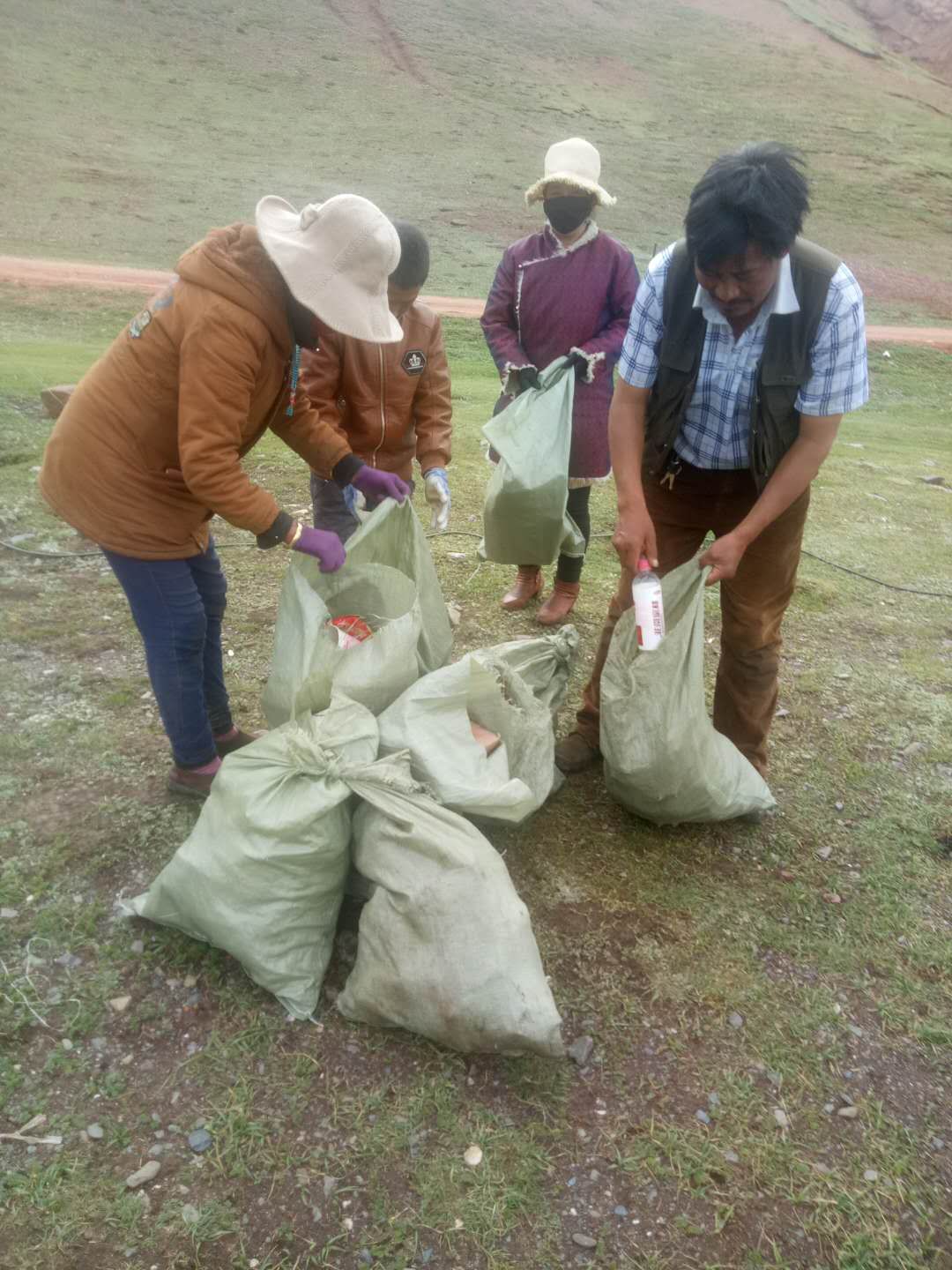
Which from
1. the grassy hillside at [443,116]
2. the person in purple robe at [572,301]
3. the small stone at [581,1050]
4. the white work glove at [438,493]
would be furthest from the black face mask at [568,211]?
the grassy hillside at [443,116]

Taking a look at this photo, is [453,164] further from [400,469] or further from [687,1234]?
[687,1234]

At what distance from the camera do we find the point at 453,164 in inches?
1056

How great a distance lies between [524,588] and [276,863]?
216 centimetres

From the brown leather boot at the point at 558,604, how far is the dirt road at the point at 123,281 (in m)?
9.13

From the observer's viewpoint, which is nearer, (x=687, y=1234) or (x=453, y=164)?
(x=687, y=1234)

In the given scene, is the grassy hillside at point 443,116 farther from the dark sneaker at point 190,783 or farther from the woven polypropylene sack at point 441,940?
the woven polypropylene sack at point 441,940

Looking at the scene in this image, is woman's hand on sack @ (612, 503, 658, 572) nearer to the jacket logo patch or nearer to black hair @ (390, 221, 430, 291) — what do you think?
black hair @ (390, 221, 430, 291)

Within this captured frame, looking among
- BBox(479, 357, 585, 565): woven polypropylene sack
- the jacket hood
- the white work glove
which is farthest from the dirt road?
the jacket hood

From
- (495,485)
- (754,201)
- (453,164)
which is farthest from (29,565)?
(453,164)

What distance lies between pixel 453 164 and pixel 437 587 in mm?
28041

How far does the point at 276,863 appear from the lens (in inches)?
68.1

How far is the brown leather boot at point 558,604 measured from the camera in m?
3.60

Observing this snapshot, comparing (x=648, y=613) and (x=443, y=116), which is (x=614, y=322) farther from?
(x=443, y=116)

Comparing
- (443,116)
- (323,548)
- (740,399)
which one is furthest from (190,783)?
(443,116)
